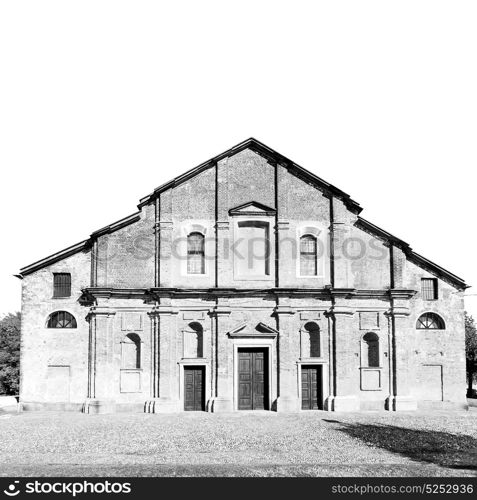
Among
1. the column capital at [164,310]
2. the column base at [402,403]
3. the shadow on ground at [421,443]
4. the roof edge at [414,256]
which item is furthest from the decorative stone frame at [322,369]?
the roof edge at [414,256]

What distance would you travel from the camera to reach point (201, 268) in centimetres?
2914

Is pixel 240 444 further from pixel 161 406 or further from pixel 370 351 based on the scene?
pixel 370 351

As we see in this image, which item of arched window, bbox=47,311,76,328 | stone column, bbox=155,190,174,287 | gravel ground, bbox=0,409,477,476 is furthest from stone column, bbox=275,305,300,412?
arched window, bbox=47,311,76,328

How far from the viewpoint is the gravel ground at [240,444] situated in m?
14.5

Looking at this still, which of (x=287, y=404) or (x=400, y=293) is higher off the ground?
(x=400, y=293)

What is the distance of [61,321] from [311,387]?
10.8m

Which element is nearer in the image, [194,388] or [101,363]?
[101,363]

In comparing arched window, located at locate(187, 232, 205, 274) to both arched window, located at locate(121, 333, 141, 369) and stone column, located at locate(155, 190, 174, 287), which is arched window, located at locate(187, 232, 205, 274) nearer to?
stone column, located at locate(155, 190, 174, 287)

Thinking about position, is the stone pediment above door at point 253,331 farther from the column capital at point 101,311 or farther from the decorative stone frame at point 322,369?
the column capital at point 101,311

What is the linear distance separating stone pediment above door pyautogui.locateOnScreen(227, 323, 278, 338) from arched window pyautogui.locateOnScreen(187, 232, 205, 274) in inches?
111

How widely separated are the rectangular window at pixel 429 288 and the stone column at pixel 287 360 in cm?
611

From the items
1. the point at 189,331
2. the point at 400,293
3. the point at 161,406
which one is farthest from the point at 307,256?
the point at 161,406

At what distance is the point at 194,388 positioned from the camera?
2844 centimetres
